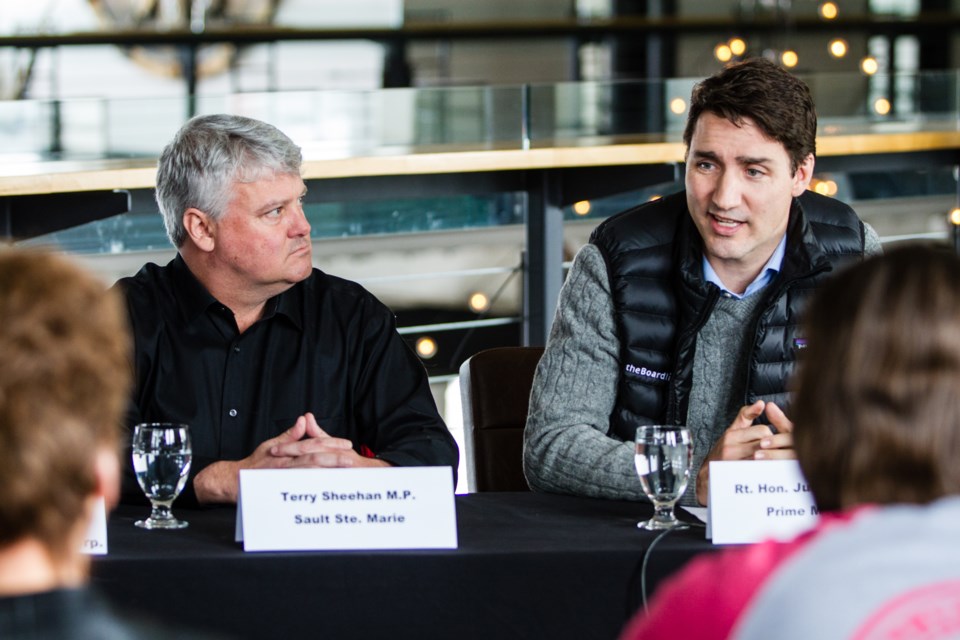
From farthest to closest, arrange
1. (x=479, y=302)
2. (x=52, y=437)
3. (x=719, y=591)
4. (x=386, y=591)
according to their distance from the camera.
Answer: (x=479, y=302) < (x=386, y=591) < (x=719, y=591) < (x=52, y=437)

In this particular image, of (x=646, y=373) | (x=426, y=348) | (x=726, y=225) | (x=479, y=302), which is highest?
(x=726, y=225)

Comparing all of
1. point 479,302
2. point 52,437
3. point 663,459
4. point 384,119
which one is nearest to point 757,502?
point 663,459

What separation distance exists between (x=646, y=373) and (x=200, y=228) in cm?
74

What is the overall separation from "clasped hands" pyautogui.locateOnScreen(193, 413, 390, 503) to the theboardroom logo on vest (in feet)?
1.69

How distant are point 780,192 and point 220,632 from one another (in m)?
1.12

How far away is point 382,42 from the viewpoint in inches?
323

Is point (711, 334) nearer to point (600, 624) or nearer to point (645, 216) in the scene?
point (645, 216)

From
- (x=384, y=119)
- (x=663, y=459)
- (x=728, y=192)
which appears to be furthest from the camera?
(x=384, y=119)

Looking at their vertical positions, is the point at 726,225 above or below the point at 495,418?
→ above

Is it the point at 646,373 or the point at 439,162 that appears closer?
the point at 646,373

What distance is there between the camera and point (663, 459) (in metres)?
1.59

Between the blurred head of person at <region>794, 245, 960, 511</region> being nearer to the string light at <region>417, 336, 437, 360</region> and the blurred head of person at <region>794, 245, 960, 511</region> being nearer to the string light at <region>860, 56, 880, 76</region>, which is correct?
the string light at <region>417, 336, 437, 360</region>

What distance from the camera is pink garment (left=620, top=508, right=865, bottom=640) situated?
0.85 meters

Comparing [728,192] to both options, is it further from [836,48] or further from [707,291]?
[836,48]
